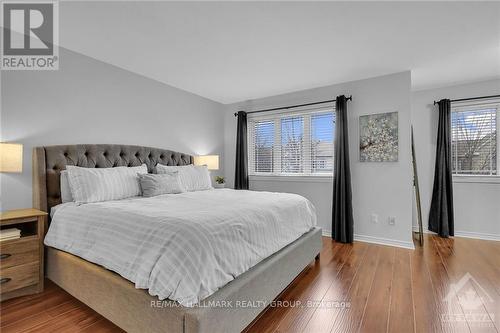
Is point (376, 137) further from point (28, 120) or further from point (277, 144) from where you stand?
point (28, 120)

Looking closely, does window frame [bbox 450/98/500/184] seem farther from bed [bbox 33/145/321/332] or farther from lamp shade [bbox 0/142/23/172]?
lamp shade [bbox 0/142/23/172]

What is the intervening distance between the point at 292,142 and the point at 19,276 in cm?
377

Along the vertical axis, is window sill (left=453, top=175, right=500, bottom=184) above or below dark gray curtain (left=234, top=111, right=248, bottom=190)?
below

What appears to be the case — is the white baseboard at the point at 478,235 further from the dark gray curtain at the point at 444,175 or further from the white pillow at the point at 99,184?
the white pillow at the point at 99,184

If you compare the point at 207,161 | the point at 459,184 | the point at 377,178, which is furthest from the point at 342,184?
the point at 207,161

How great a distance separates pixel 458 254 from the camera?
3.03 meters

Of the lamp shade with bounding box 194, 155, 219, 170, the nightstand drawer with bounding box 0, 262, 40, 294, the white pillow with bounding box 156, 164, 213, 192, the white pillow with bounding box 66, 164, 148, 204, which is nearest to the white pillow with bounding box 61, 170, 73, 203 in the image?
the white pillow with bounding box 66, 164, 148, 204

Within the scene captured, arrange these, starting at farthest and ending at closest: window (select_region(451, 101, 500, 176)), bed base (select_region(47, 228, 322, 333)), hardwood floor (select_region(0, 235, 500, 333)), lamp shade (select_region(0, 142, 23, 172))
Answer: window (select_region(451, 101, 500, 176)) < lamp shade (select_region(0, 142, 23, 172)) < hardwood floor (select_region(0, 235, 500, 333)) < bed base (select_region(47, 228, 322, 333))

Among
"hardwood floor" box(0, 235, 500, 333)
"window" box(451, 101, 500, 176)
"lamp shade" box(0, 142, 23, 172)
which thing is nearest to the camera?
"hardwood floor" box(0, 235, 500, 333)

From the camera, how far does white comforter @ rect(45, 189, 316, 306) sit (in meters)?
1.31

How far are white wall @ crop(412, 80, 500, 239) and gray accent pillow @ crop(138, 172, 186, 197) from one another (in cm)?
392

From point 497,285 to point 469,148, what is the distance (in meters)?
2.38

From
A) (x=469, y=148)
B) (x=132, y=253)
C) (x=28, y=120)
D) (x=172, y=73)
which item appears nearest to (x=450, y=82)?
(x=469, y=148)

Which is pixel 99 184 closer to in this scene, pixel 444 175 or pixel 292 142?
pixel 292 142
